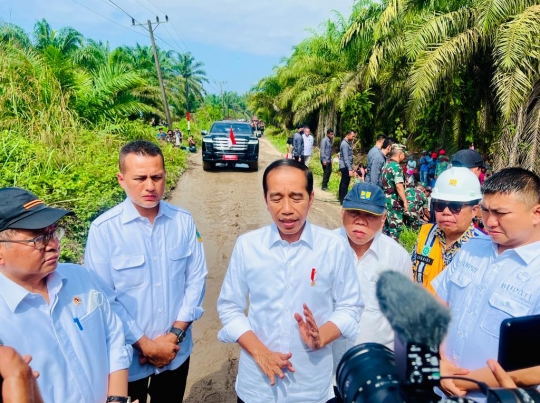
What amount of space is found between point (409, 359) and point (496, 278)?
1.04m

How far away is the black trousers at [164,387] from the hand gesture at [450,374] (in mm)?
1387

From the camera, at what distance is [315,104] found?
19281 millimetres

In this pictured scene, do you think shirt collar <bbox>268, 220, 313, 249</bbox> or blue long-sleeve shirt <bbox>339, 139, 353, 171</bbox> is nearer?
shirt collar <bbox>268, 220, 313, 249</bbox>

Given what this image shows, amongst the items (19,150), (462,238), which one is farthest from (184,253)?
(19,150)

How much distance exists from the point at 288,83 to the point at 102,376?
27819 mm

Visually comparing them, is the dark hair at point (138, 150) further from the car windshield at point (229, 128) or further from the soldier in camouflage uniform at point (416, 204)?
the car windshield at point (229, 128)

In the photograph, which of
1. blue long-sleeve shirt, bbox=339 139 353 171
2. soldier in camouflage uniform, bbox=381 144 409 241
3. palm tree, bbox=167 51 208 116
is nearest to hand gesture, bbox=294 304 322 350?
soldier in camouflage uniform, bbox=381 144 409 241

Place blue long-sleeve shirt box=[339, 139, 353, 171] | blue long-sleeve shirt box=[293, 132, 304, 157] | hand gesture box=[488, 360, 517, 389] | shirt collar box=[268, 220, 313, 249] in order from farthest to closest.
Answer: blue long-sleeve shirt box=[293, 132, 304, 157], blue long-sleeve shirt box=[339, 139, 353, 171], shirt collar box=[268, 220, 313, 249], hand gesture box=[488, 360, 517, 389]

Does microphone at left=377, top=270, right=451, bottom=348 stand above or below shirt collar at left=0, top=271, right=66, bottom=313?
above

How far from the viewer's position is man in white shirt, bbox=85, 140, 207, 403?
78.6 inches

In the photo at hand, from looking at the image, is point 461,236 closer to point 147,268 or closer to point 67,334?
point 147,268

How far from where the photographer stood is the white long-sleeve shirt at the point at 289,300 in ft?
5.53

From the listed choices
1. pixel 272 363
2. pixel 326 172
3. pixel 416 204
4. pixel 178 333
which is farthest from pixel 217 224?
pixel 272 363

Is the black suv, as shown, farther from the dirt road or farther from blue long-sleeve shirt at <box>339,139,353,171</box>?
blue long-sleeve shirt at <box>339,139,353,171</box>
